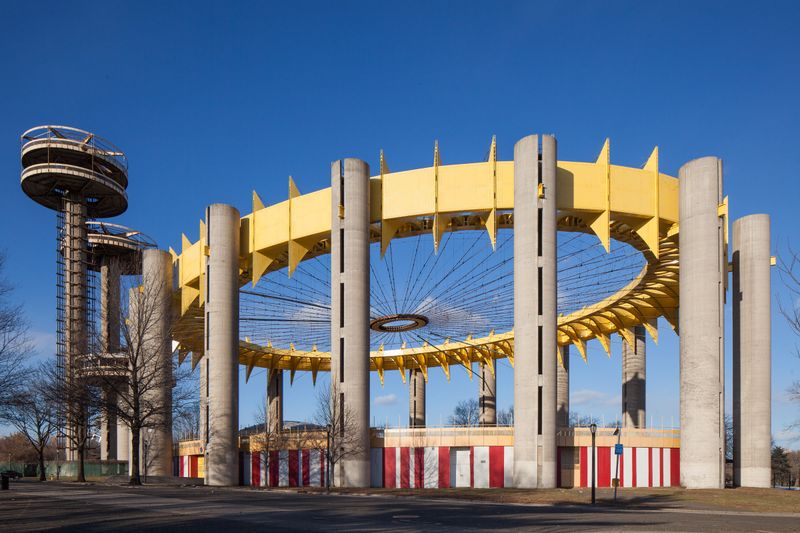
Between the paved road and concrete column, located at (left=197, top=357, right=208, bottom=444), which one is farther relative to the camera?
concrete column, located at (left=197, top=357, right=208, bottom=444)

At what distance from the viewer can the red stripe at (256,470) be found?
59375 mm

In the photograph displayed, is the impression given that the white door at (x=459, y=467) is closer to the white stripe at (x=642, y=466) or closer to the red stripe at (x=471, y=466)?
the red stripe at (x=471, y=466)

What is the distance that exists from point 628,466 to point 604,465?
6.52 ft

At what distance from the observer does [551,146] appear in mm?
45750

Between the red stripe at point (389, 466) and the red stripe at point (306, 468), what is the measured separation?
682 centimetres

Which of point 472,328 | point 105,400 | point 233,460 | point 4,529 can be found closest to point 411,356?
point 472,328

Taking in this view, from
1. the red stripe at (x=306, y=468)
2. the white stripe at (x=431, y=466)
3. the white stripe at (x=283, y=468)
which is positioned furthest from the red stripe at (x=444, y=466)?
the white stripe at (x=283, y=468)

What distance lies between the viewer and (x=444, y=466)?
2044 inches

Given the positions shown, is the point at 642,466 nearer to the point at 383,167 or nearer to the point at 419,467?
the point at 419,467

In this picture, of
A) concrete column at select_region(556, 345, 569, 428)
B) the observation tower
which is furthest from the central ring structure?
the observation tower

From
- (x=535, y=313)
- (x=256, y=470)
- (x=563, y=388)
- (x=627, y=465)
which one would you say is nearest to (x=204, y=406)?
(x=256, y=470)

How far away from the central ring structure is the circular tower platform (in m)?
39.2

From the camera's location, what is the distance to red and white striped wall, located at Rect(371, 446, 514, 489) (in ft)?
165

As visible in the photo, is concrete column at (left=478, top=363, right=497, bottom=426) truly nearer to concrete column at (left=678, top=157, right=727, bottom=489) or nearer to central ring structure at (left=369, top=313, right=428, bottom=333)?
central ring structure at (left=369, top=313, right=428, bottom=333)
